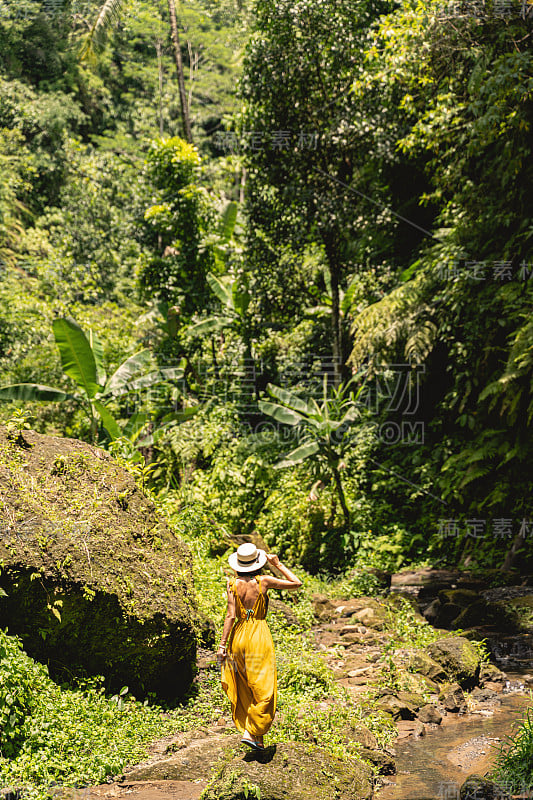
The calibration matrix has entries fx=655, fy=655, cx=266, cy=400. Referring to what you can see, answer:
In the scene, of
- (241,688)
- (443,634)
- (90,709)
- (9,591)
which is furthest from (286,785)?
(443,634)

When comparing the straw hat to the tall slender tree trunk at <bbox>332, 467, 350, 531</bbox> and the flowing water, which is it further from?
the tall slender tree trunk at <bbox>332, 467, 350, 531</bbox>

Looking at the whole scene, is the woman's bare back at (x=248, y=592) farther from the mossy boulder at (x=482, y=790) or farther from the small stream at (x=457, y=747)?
the mossy boulder at (x=482, y=790)

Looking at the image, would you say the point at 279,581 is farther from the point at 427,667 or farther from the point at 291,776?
the point at 427,667

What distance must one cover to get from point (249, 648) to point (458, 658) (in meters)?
2.74

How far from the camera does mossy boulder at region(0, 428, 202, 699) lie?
16.2 feet

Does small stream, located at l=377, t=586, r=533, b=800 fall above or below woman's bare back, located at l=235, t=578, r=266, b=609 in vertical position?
below

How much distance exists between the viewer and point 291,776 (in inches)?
156

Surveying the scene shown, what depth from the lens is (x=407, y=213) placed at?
44.6ft

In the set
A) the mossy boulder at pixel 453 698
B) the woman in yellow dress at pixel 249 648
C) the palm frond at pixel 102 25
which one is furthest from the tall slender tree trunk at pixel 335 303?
the woman in yellow dress at pixel 249 648

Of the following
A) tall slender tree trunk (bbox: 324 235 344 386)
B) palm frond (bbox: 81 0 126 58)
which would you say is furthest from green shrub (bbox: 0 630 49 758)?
palm frond (bbox: 81 0 126 58)

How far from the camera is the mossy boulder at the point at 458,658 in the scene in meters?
6.07

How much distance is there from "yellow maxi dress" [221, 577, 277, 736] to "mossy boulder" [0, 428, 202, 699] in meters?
1.14

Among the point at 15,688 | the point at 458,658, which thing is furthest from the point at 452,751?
the point at 15,688

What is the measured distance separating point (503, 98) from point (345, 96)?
15.6 feet
